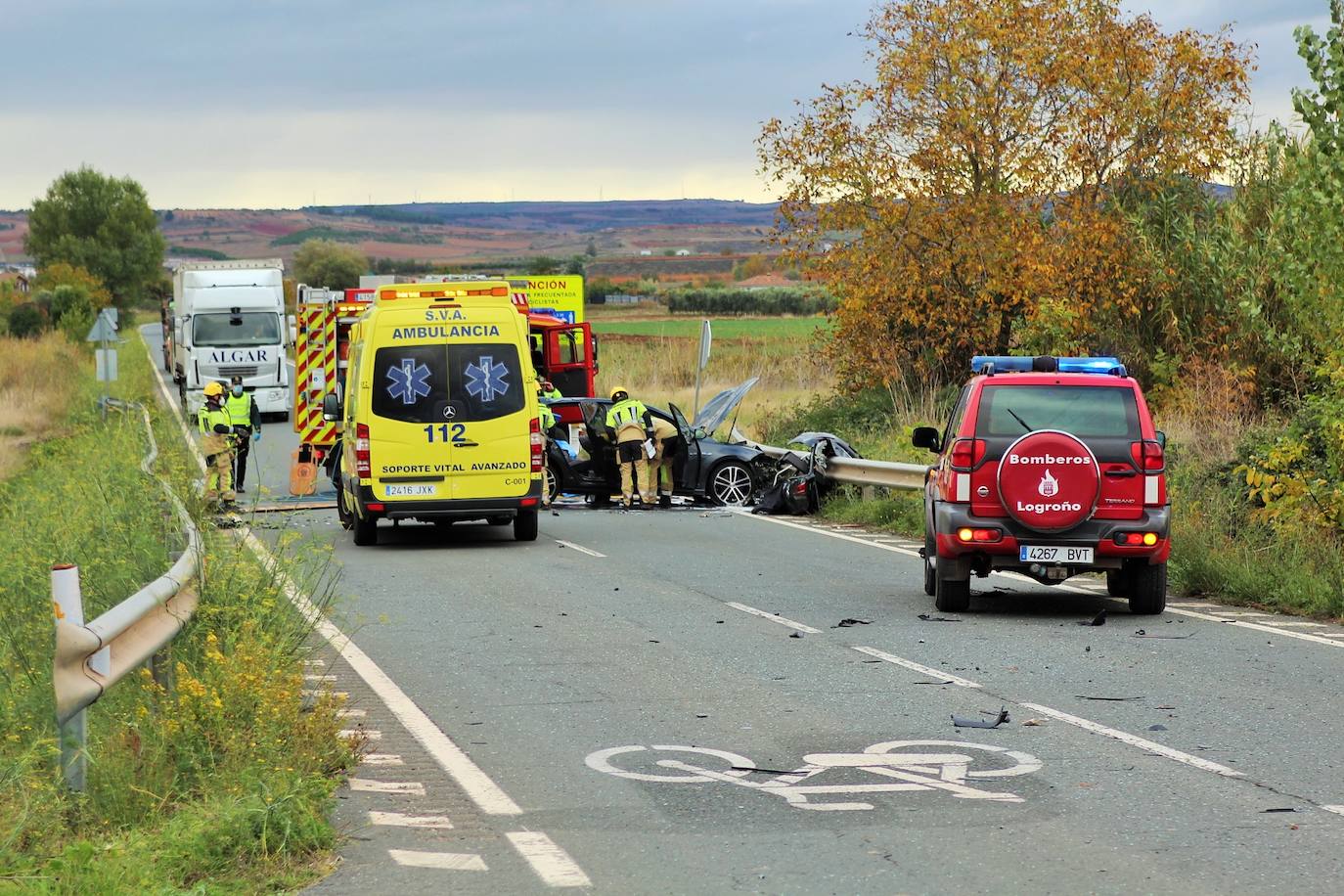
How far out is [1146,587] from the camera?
13117mm

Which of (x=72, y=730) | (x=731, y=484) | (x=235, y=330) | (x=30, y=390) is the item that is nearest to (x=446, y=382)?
(x=731, y=484)

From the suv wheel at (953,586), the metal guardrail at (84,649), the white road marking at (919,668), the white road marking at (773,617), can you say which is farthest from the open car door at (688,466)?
the metal guardrail at (84,649)

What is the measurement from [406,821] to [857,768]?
2.05 m

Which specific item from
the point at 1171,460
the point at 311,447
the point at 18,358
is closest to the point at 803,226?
the point at 311,447

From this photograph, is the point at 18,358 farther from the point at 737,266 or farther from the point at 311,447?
the point at 737,266

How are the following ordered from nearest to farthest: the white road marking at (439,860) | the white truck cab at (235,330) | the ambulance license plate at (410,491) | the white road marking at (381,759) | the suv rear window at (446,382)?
→ the white road marking at (439,860) → the white road marking at (381,759) → the ambulance license plate at (410,491) → the suv rear window at (446,382) → the white truck cab at (235,330)

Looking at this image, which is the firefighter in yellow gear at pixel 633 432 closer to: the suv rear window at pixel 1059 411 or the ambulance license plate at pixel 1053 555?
the suv rear window at pixel 1059 411

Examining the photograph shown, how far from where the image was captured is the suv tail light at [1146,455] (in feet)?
42.0

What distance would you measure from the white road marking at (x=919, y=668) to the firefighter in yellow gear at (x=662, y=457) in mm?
12586

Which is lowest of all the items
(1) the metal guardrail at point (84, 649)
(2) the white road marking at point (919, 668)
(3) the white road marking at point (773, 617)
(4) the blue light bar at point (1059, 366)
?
(3) the white road marking at point (773, 617)

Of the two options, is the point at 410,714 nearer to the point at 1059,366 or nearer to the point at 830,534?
the point at 1059,366

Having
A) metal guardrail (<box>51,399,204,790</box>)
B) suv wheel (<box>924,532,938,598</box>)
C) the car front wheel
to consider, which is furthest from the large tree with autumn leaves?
metal guardrail (<box>51,399,204,790</box>)

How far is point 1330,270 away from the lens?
15.1 meters

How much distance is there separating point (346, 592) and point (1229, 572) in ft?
23.5
